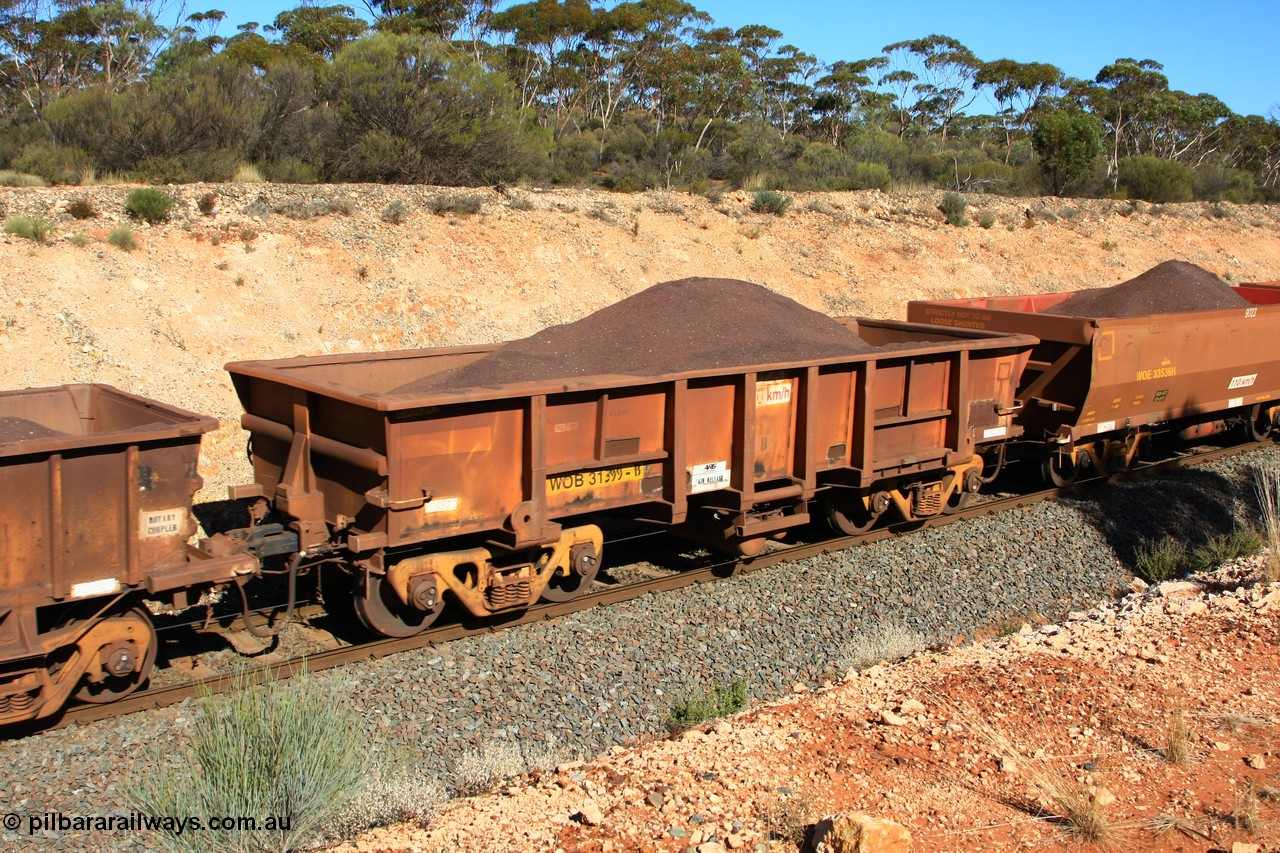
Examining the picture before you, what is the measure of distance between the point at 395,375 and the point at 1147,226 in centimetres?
3343

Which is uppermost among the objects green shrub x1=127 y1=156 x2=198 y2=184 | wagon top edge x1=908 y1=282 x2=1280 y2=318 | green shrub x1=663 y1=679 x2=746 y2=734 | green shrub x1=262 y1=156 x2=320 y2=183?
green shrub x1=262 y1=156 x2=320 y2=183

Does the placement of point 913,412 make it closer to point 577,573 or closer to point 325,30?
point 577,573

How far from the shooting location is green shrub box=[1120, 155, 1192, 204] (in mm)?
41000

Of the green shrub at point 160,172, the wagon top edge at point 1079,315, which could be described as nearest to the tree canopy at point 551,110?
the green shrub at point 160,172

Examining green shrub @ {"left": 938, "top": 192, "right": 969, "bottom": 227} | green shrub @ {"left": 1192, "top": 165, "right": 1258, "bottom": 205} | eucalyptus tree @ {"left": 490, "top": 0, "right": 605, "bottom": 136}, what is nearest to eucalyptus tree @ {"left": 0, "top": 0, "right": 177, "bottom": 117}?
eucalyptus tree @ {"left": 490, "top": 0, "right": 605, "bottom": 136}

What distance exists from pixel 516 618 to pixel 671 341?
2.76 meters

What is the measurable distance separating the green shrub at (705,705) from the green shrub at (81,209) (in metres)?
15.6

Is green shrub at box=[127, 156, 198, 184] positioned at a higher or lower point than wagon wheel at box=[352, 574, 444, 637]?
higher

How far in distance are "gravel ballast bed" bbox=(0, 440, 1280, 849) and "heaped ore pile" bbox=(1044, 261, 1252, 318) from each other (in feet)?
10.5

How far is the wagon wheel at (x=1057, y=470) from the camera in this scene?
1272 centimetres

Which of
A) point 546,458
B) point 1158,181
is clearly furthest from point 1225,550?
point 1158,181

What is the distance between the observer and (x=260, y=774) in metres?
5.25

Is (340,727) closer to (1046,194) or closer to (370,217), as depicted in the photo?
(370,217)

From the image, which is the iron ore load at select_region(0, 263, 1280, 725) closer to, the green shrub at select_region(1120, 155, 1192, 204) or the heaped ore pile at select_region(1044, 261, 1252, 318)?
the heaped ore pile at select_region(1044, 261, 1252, 318)
